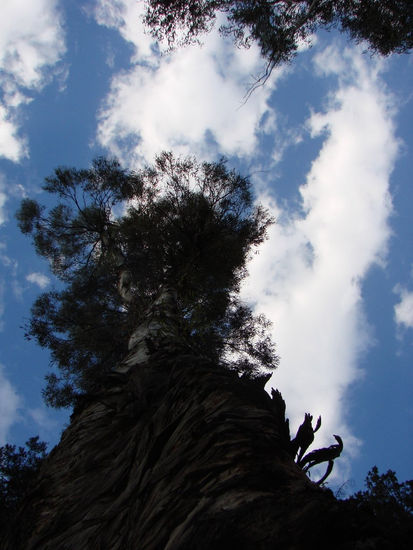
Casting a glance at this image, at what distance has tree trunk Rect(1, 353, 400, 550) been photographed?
824 mm

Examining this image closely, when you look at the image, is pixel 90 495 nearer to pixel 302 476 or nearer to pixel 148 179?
pixel 302 476

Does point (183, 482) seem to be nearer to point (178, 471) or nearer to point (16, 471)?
point (178, 471)

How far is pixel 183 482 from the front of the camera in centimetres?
119

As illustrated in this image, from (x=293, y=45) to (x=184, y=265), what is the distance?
674cm

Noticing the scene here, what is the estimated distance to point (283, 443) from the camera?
145cm

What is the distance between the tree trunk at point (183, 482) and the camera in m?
0.82

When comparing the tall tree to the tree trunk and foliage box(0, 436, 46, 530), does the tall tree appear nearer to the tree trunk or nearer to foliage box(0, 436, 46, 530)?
the tree trunk

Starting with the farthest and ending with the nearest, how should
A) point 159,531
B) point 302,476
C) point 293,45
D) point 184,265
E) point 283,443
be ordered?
1. point 293,45
2. point 184,265
3. point 283,443
4. point 302,476
5. point 159,531

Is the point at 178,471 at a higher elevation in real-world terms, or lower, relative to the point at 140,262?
lower

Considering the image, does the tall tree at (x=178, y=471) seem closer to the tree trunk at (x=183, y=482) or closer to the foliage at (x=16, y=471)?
the tree trunk at (x=183, y=482)

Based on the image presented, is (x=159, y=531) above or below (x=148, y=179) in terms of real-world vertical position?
below

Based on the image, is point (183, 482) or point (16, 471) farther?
point (16, 471)

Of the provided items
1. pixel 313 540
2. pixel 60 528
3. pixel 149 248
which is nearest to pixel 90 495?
pixel 60 528

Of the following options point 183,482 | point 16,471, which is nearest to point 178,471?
point 183,482
